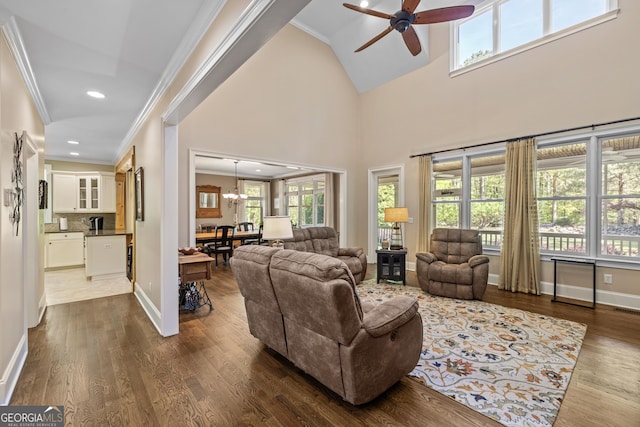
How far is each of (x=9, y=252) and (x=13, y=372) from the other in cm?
89

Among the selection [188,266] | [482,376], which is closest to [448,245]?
[482,376]

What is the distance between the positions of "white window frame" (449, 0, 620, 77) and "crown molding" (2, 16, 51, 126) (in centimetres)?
590

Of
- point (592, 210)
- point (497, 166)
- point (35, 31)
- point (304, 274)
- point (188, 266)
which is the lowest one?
point (188, 266)

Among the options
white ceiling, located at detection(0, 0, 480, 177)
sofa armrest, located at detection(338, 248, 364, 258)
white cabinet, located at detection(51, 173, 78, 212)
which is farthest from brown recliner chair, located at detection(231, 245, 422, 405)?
white cabinet, located at detection(51, 173, 78, 212)

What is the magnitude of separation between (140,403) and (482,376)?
249 cm

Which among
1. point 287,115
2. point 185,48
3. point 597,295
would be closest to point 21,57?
point 185,48

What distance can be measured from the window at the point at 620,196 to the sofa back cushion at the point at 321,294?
14.2 feet

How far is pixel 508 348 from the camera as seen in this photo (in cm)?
263

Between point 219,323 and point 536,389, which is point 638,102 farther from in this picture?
point 219,323

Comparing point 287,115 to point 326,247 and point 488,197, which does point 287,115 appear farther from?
point 488,197

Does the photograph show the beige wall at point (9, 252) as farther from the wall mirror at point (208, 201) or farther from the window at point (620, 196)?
the wall mirror at point (208, 201)

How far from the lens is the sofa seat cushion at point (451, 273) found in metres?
3.97

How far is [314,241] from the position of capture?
500cm

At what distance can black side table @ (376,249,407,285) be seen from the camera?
16.0 feet
